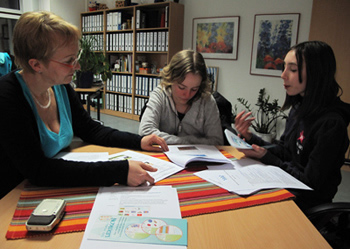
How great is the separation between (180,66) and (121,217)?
1118 mm

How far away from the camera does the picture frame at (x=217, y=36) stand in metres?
3.99

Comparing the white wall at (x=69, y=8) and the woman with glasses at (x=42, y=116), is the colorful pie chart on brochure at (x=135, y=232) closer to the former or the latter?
the woman with glasses at (x=42, y=116)

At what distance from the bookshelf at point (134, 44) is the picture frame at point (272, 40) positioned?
1331 mm

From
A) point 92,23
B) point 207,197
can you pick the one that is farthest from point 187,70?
point 92,23

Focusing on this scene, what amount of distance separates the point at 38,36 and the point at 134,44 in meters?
3.98

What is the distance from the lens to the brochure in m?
0.66

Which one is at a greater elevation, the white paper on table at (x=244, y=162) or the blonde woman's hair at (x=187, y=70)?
the blonde woman's hair at (x=187, y=70)

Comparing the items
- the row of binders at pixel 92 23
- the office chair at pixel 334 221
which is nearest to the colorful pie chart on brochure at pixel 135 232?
the office chair at pixel 334 221

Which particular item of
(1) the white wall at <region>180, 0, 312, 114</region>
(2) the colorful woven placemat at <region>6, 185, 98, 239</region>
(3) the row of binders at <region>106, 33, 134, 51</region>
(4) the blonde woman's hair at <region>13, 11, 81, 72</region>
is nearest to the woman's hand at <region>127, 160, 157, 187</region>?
(2) the colorful woven placemat at <region>6, 185, 98, 239</region>

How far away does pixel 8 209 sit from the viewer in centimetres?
79

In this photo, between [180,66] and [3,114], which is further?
[180,66]

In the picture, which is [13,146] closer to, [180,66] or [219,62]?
[180,66]

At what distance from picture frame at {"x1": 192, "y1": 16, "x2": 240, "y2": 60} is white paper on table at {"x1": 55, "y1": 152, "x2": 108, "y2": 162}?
327 centimetres

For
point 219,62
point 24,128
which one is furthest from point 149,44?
point 24,128
